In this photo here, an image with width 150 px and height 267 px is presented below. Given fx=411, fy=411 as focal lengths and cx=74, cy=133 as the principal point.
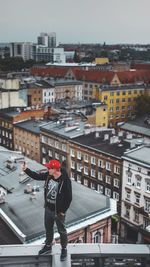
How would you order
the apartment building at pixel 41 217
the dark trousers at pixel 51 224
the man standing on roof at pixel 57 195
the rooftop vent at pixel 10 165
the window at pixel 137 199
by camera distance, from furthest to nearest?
the window at pixel 137 199 < the rooftop vent at pixel 10 165 < the apartment building at pixel 41 217 < the dark trousers at pixel 51 224 < the man standing on roof at pixel 57 195

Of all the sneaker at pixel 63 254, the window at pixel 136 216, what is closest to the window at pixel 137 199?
the window at pixel 136 216

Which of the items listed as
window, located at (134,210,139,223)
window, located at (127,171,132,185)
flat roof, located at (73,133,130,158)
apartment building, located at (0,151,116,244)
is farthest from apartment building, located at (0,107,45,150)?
apartment building, located at (0,151,116,244)

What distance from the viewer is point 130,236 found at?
35.1 meters

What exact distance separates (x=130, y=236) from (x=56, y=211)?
94.1 ft

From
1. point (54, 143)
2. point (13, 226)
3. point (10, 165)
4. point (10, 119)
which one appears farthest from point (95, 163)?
point (10, 119)

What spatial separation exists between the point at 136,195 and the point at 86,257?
1048 inches

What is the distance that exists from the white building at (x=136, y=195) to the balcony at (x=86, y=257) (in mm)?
24949

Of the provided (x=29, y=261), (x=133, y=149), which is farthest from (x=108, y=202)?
(x=29, y=261)

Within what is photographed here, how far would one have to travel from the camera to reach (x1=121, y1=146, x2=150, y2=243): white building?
32375 millimetres

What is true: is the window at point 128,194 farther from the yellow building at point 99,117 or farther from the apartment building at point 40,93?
the apartment building at point 40,93

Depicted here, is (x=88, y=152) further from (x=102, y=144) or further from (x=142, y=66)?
(x=142, y=66)

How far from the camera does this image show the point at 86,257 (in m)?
7.20

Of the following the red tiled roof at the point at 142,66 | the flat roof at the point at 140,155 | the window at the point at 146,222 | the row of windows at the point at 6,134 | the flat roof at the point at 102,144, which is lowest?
the window at the point at 146,222

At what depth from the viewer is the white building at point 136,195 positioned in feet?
106
